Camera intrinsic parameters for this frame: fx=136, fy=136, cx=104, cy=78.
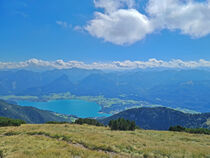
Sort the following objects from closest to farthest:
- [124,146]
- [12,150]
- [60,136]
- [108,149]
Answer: [12,150]
[108,149]
[124,146]
[60,136]

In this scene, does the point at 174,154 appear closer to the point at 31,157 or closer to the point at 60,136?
the point at 31,157

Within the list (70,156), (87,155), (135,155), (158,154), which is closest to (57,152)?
(70,156)

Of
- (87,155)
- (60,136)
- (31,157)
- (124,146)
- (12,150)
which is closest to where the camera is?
(31,157)

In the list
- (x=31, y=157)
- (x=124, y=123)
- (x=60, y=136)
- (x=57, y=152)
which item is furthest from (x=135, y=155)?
(x=124, y=123)

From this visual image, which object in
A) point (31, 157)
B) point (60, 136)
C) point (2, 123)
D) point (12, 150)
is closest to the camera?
point (31, 157)

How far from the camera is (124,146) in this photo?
13.8m

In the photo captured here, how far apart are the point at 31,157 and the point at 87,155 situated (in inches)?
153

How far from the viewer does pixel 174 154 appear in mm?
12312

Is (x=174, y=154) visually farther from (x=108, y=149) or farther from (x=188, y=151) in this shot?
(x=108, y=149)

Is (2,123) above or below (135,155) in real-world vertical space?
below

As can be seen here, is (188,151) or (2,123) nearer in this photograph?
(188,151)

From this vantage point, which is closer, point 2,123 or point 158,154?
point 158,154

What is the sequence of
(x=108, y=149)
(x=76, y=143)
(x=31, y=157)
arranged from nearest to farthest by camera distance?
(x=31, y=157) < (x=108, y=149) < (x=76, y=143)

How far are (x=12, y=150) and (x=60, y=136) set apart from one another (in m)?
6.24
